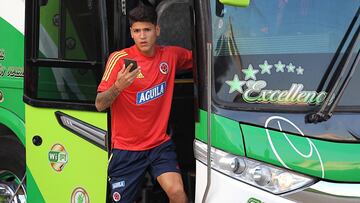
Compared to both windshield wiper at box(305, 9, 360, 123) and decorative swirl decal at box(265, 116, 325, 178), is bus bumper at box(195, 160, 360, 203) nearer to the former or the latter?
decorative swirl decal at box(265, 116, 325, 178)

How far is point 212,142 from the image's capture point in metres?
3.30

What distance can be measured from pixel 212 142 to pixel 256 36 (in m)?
0.65

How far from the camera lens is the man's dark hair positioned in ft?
11.7

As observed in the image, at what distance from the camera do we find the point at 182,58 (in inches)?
150

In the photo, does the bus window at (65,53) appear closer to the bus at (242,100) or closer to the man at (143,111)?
the bus at (242,100)

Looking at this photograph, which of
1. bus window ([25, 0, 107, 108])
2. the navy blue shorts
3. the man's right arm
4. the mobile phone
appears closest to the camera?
the mobile phone

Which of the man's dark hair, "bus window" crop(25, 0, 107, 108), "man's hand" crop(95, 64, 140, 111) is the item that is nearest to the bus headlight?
"man's hand" crop(95, 64, 140, 111)

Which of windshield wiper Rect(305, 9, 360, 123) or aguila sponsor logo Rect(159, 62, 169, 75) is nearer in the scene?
windshield wiper Rect(305, 9, 360, 123)

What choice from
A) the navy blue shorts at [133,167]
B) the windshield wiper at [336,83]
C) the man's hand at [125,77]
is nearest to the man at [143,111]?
the navy blue shorts at [133,167]

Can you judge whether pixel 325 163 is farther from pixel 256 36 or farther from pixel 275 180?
pixel 256 36

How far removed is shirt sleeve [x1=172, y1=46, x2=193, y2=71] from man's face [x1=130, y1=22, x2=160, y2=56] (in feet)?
0.71

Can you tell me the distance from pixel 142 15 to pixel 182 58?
0.44 meters

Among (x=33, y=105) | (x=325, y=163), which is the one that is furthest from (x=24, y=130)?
(x=325, y=163)

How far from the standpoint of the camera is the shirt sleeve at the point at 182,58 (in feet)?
12.5
